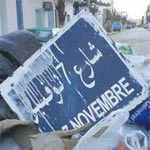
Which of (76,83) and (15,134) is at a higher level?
(76,83)

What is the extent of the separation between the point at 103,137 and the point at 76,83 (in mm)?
616

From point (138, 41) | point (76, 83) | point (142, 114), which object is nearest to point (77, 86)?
point (76, 83)

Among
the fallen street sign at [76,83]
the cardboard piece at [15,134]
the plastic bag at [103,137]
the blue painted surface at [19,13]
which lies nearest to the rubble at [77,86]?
the fallen street sign at [76,83]

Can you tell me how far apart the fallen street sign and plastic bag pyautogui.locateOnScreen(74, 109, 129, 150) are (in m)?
0.44

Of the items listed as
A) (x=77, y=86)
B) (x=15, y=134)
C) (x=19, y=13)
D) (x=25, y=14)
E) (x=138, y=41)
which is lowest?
(x=138, y=41)

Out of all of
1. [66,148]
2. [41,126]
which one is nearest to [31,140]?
Result: [66,148]

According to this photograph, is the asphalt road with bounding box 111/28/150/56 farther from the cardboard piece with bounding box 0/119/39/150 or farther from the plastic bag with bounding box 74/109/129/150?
the plastic bag with bounding box 74/109/129/150

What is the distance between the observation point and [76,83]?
10.2 ft

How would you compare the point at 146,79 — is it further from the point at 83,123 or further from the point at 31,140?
the point at 31,140

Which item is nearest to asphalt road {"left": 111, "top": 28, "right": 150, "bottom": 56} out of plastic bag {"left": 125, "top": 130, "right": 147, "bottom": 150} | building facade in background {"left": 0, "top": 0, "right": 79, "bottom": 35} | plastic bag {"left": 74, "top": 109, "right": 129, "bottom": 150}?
building facade in background {"left": 0, "top": 0, "right": 79, "bottom": 35}

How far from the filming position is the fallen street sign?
3.06m

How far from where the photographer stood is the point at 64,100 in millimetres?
3113

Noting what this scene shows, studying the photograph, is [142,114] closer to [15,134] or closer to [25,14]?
[15,134]

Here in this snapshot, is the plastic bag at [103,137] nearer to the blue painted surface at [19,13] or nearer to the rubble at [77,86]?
the rubble at [77,86]
